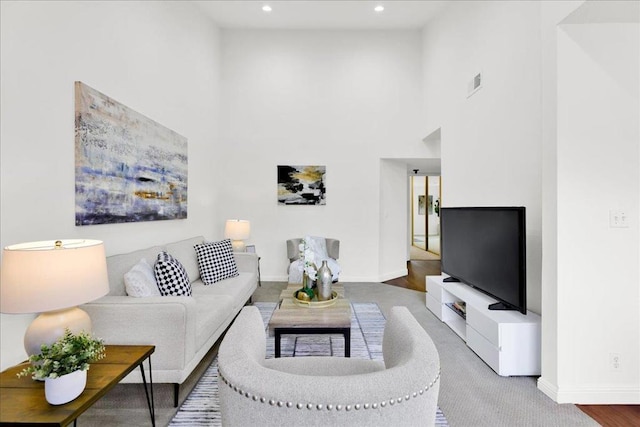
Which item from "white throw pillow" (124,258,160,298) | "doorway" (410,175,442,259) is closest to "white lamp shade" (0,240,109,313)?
"white throw pillow" (124,258,160,298)

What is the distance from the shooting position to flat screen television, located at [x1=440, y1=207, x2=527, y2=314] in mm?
2438

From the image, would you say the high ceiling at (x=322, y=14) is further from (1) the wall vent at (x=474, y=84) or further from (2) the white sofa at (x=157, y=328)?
(2) the white sofa at (x=157, y=328)

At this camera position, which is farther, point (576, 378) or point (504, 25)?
point (504, 25)

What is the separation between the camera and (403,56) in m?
5.32

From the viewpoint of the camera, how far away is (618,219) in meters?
2.01

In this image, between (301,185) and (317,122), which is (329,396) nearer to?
(301,185)

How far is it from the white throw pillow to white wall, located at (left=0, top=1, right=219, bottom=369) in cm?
44

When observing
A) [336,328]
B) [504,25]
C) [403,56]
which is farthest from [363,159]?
[336,328]

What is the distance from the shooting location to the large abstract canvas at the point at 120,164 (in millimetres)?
2291

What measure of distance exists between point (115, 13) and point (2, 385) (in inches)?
109

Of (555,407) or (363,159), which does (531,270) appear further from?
(363,159)

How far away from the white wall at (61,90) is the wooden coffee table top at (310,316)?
1492 mm

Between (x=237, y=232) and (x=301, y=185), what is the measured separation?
1.40m

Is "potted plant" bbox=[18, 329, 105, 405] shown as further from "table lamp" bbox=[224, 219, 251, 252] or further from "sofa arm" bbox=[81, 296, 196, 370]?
"table lamp" bbox=[224, 219, 251, 252]
